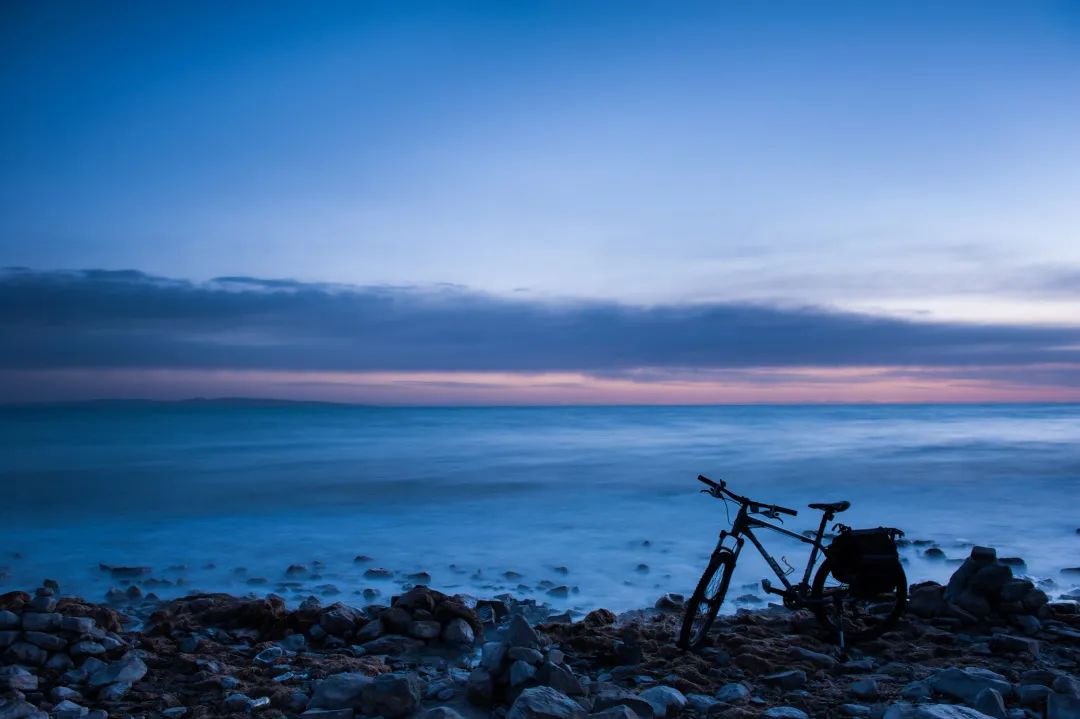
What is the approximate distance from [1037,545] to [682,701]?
11256mm

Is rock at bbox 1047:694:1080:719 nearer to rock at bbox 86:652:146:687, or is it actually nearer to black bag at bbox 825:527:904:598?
black bag at bbox 825:527:904:598

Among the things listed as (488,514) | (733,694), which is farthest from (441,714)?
Answer: (488,514)

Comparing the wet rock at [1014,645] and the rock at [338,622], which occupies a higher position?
the wet rock at [1014,645]

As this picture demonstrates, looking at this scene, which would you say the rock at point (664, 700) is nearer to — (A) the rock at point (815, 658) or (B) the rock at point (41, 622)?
(A) the rock at point (815, 658)

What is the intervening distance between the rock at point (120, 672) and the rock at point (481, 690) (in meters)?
2.63

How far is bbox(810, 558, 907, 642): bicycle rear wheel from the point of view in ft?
22.0

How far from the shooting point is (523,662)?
525 centimetres

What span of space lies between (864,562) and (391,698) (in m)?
4.21

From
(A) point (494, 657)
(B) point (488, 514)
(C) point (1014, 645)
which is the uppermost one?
(A) point (494, 657)

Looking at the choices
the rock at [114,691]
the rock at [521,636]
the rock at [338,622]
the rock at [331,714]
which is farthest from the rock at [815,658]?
the rock at [114,691]

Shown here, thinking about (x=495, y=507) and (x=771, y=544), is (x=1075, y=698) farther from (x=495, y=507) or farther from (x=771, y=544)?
(x=495, y=507)

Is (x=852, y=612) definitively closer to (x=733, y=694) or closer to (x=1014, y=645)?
(x=1014, y=645)

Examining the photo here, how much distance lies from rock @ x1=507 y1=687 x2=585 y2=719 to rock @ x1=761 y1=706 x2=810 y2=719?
130cm

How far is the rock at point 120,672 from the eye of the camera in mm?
5668
